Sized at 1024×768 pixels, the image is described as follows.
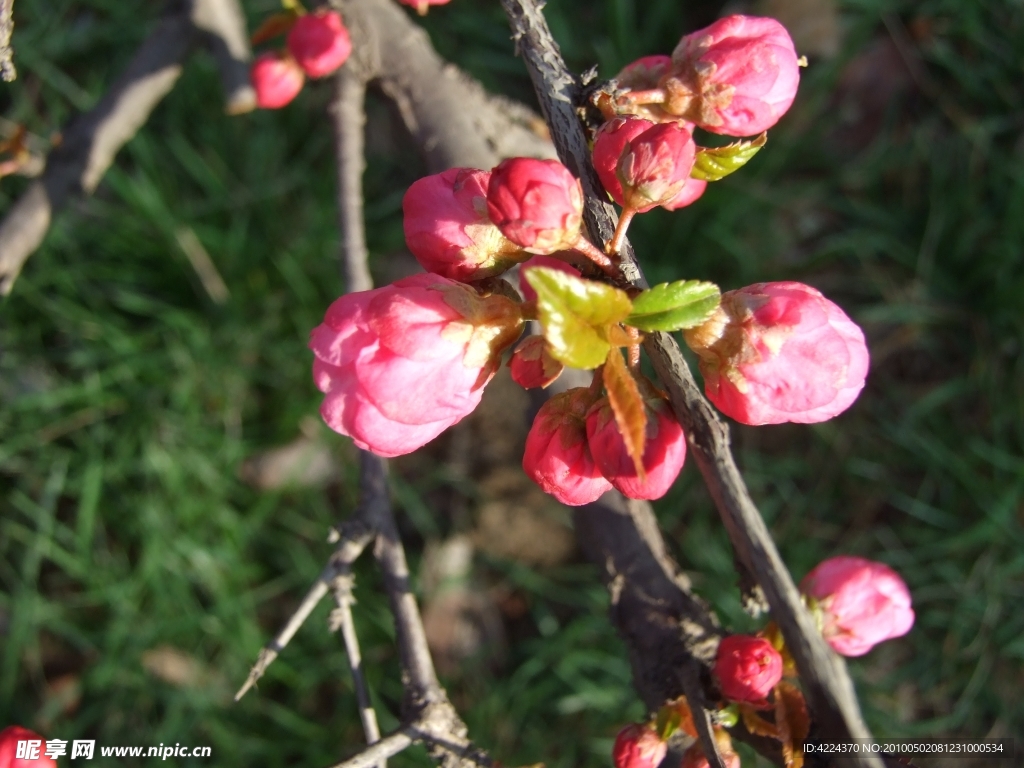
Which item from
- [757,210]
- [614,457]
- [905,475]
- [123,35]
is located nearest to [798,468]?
[905,475]

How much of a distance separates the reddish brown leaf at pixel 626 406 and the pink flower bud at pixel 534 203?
0.13m

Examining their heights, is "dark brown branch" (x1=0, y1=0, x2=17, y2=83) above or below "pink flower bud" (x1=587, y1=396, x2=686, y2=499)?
above

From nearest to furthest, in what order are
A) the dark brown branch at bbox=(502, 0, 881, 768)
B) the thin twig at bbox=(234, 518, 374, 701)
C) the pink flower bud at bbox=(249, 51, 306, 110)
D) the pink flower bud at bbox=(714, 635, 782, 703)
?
the dark brown branch at bbox=(502, 0, 881, 768), the pink flower bud at bbox=(714, 635, 782, 703), the thin twig at bbox=(234, 518, 374, 701), the pink flower bud at bbox=(249, 51, 306, 110)

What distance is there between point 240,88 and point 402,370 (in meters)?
1.06

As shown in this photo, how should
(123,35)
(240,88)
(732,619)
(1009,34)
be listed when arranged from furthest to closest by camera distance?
(123,35), (1009,34), (732,619), (240,88)

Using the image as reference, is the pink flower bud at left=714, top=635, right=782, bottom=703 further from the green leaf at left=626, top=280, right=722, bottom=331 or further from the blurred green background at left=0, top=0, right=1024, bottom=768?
the blurred green background at left=0, top=0, right=1024, bottom=768

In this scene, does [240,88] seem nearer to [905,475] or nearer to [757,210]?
[757,210]

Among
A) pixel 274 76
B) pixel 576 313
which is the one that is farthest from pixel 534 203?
pixel 274 76

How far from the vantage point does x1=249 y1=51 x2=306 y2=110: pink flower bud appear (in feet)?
4.97

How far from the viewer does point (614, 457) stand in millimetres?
844

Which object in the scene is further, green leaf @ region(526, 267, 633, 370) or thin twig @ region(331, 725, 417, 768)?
thin twig @ region(331, 725, 417, 768)

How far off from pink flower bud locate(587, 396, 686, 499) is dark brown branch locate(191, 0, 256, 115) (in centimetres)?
114

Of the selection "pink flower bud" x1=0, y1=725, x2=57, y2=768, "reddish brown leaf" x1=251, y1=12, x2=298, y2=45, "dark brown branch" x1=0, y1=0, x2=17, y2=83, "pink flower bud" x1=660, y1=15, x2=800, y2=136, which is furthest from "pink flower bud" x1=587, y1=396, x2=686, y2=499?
"reddish brown leaf" x1=251, y1=12, x2=298, y2=45

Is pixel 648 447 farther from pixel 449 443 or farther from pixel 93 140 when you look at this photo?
pixel 449 443
